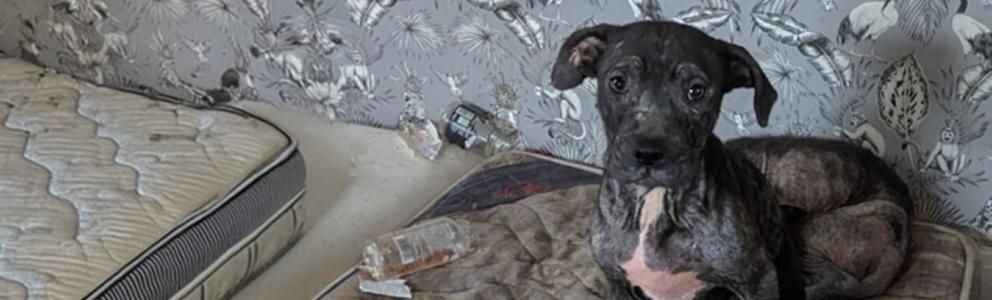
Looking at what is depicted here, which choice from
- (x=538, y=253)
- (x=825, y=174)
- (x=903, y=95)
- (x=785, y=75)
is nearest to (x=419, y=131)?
(x=538, y=253)

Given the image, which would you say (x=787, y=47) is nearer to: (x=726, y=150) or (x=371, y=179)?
(x=726, y=150)

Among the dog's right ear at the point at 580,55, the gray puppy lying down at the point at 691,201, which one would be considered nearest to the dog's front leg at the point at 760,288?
the gray puppy lying down at the point at 691,201

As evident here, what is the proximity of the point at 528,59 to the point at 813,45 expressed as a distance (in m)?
0.61

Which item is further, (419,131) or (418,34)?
(419,131)

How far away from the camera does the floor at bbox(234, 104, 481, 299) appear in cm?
229

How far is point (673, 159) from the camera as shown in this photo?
58.4 inches

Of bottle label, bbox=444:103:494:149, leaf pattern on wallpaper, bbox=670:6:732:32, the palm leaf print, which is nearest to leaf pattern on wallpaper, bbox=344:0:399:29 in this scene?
the palm leaf print

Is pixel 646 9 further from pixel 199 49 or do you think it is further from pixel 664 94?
pixel 199 49

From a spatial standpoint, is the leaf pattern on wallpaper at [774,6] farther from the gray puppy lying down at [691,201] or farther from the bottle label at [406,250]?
the bottle label at [406,250]

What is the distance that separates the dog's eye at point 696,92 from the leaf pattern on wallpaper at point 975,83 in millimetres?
759

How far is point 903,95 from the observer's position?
6.82 ft

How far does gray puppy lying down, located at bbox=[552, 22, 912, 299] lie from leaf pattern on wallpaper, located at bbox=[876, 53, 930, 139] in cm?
26

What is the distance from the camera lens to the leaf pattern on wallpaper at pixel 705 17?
2.17 metres

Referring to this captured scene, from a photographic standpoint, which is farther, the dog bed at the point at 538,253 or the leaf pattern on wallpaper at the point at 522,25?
the leaf pattern on wallpaper at the point at 522,25
